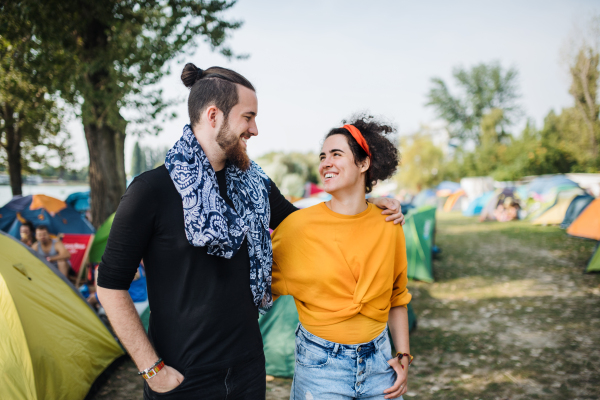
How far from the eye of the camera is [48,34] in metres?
6.25

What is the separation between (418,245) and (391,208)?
597 centimetres

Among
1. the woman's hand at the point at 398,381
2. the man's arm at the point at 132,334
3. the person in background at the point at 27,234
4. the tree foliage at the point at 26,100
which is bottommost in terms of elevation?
the person in background at the point at 27,234

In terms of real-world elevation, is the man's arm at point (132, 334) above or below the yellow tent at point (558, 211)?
above

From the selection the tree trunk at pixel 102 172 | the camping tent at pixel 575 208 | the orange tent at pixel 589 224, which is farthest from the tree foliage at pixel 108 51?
the camping tent at pixel 575 208

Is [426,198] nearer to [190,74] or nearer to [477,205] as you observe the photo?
[477,205]

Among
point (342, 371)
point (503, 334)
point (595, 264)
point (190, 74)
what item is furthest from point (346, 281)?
point (595, 264)

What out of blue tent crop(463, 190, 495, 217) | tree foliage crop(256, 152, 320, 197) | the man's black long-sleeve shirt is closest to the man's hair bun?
the man's black long-sleeve shirt

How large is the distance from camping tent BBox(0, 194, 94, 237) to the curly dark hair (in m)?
7.46

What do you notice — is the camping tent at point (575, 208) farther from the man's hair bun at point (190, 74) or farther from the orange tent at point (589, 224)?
the man's hair bun at point (190, 74)

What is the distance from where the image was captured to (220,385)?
4.82ft

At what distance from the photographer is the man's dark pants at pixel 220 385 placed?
1.43 m

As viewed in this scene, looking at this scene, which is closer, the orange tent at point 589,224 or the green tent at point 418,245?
the green tent at point 418,245

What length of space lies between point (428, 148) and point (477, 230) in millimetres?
24652

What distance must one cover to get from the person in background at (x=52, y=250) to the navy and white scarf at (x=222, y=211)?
5.78 m
